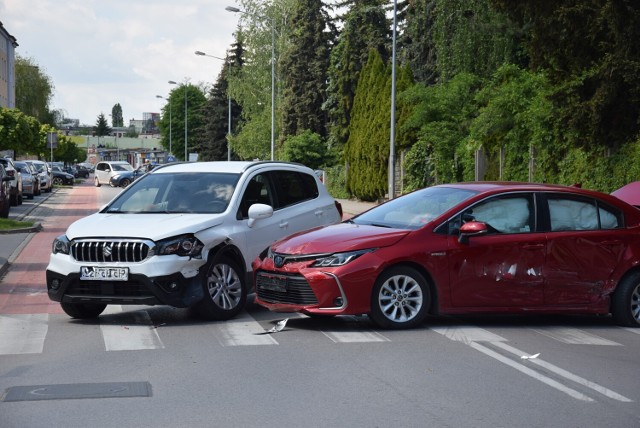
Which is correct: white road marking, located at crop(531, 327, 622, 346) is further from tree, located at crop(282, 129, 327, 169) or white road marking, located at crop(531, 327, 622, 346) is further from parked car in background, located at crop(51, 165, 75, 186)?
parked car in background, located at crop(51, 165, 75, 186)

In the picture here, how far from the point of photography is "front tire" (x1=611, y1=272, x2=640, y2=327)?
1142cm

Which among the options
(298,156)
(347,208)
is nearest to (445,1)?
(347,208)

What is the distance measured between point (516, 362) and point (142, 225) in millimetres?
4322

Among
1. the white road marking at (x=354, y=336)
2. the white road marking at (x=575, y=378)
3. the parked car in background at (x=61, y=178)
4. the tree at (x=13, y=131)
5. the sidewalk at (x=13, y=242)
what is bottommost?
the parked car in background at (x=61, y=178)

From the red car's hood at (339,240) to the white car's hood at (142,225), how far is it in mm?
898

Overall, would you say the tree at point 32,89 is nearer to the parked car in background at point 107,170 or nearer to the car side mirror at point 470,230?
the parked car in background at point 107,170

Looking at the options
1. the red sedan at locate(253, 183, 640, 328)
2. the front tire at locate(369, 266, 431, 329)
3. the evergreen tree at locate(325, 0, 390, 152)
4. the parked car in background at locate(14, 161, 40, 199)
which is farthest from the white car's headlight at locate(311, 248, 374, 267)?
the evergreen tree at locate(325, 0, 390, 152)

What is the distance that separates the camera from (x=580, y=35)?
22.7 meters

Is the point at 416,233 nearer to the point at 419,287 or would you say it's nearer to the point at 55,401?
the point at 419,287

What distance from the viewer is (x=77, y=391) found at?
7.68 metres

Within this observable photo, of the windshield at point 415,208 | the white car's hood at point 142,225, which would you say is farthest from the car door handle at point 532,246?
the white car's hood at point 142,225

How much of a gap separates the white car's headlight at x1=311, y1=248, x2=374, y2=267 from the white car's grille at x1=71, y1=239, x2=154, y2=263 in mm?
1771

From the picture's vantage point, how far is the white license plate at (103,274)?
10914mm

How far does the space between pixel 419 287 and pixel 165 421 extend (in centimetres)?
443
